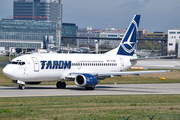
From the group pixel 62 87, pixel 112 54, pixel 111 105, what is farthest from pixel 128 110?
pixel 112 54

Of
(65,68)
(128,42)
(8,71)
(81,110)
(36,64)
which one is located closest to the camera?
(81,110)

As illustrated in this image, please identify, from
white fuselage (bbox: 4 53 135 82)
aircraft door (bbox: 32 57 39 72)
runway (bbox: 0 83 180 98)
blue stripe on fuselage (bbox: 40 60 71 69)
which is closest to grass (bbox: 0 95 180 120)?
runway (bbox: 0 83 180 98)

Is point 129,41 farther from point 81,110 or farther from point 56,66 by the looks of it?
point 81,110

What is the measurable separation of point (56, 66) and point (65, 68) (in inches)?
53.6

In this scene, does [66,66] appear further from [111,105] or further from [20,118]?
[20,118]

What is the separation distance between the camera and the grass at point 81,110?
19.1 meters

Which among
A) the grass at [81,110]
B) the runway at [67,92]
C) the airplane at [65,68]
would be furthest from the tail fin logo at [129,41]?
the grass at [81,110]

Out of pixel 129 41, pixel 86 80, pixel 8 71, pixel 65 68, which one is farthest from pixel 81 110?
pixel 129 41

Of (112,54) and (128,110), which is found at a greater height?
(112,54)

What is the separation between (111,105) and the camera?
24500 mm

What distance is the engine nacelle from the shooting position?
36.6m

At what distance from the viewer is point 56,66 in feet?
122

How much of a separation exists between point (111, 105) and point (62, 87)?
1600 cm

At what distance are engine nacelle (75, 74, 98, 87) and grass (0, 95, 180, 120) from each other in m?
9.34
